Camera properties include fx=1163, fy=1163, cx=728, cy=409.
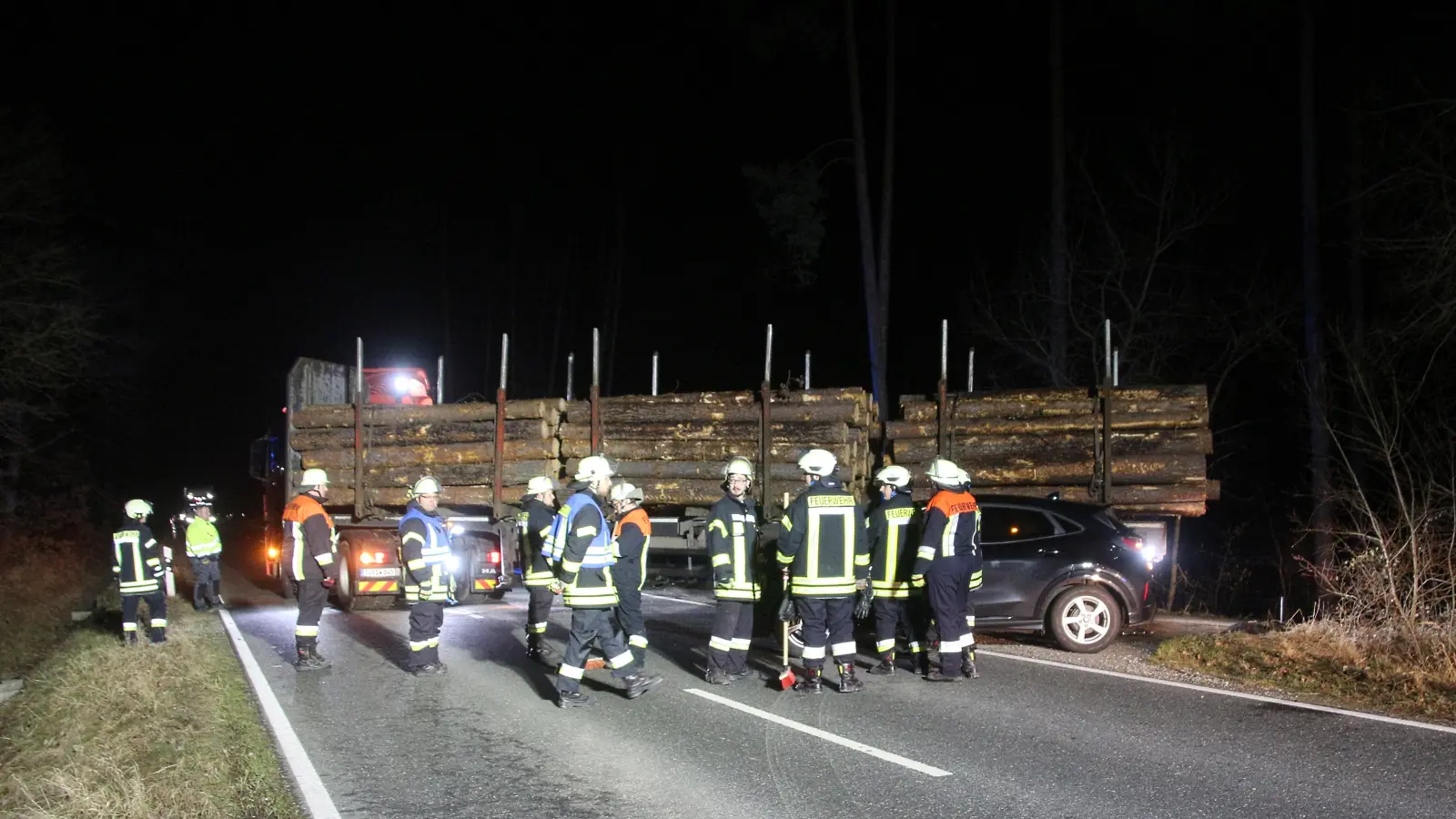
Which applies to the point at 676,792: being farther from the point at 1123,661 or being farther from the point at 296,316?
the point at 296,316

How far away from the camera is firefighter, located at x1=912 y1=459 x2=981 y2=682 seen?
9516 mm

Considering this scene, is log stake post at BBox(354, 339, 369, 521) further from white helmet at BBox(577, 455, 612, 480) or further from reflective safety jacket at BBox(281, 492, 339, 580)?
white helmet at BBox(577, 455, 612, 480)

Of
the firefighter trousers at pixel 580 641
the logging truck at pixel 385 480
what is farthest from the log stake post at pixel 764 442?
the firefighter trousers at pixel 580 641

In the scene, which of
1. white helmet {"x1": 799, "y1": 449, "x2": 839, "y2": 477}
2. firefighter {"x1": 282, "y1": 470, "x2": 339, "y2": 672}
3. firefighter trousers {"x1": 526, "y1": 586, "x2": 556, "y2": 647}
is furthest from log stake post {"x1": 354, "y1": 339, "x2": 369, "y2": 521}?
white helmet {"x1": 799, "y1": 449, "x2": 839, "y2": 477}

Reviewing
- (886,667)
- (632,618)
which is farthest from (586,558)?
(886,667)

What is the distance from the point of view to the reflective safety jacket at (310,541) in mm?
10727

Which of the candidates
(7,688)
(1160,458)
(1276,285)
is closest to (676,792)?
(1160,458)

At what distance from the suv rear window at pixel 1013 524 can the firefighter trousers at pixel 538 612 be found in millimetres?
4262

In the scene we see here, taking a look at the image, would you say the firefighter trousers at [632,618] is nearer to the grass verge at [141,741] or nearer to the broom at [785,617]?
the broom at [785,617]

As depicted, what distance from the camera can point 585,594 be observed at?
8.68m

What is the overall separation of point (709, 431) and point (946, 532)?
5701 millimetres

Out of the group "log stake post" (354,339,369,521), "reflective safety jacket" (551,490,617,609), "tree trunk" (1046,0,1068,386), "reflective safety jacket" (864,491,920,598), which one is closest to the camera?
"reflective safety jacket" (551,490,617,609)

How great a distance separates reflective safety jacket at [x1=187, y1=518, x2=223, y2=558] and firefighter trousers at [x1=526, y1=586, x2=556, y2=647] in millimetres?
7031

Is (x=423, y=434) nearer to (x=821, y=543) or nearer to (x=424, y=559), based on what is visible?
(x=424, y=559)
